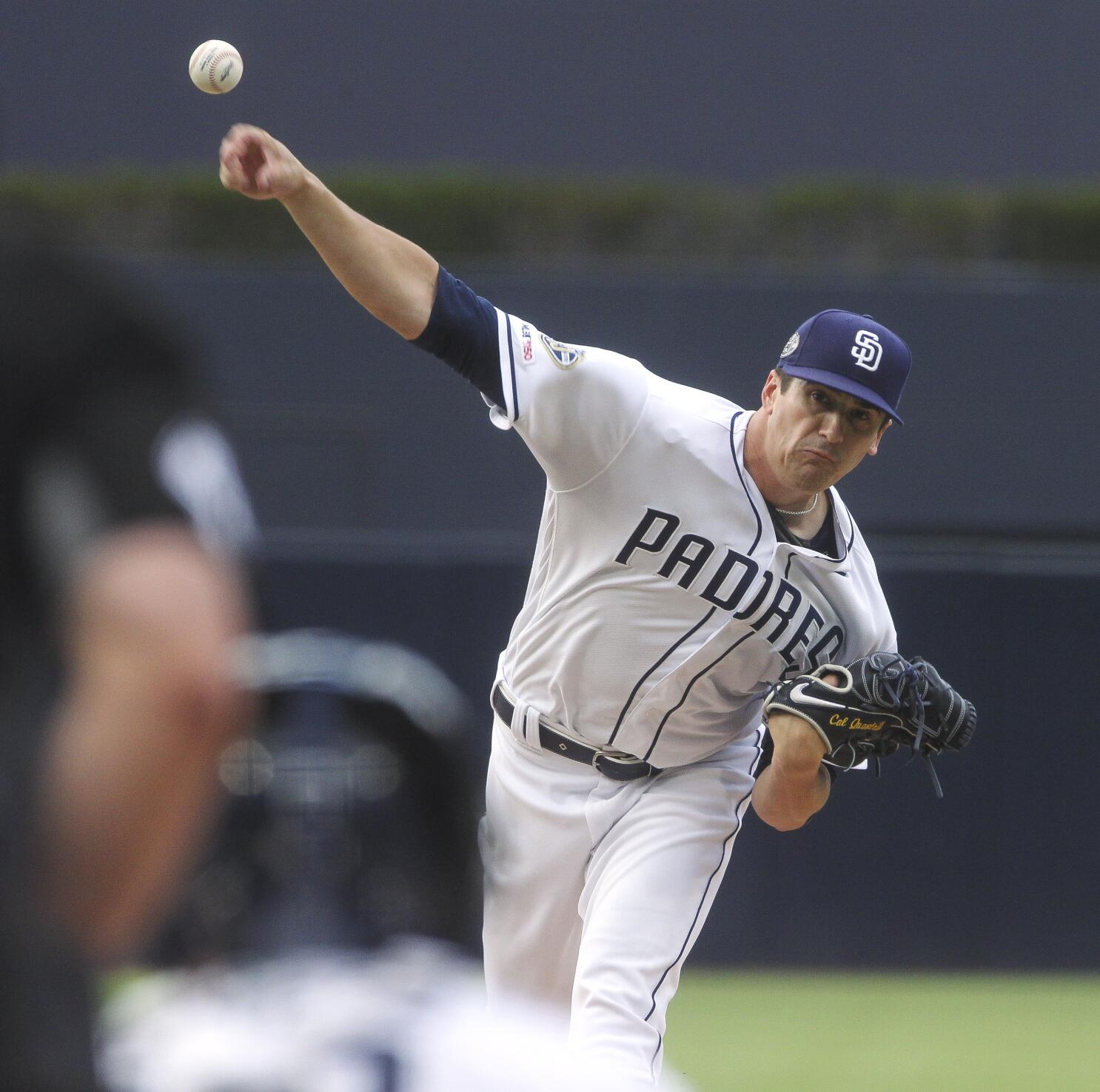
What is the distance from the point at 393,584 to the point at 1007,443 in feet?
11.8

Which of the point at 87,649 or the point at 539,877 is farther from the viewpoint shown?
the point at 539,877

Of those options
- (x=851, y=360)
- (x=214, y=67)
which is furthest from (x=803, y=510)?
(x=214, y=67)

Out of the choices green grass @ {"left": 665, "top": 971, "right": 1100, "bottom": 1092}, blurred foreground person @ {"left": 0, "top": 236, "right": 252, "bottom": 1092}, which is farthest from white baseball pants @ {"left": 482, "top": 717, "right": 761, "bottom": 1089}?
blurred foreground person @ {"left": 0, "top": 236, "right": 252, "bottom": 1092}

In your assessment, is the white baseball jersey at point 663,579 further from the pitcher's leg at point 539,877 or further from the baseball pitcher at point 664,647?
the pitcher's leg at point 539,877

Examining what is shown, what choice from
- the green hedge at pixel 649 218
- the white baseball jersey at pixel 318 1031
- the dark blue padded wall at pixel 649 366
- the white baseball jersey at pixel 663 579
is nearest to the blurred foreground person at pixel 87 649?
the white baseball jersey at pixel 318 1031

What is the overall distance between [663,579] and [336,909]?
289 centimetres

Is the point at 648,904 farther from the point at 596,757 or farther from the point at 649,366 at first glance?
the point at 649,366

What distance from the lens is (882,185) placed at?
1097 centimetres

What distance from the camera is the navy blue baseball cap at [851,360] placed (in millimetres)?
3750

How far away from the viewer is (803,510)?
388cm

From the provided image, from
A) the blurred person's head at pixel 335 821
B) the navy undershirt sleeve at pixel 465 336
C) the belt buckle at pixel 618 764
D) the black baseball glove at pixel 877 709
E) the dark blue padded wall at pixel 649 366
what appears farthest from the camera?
the dark blue padded wall at pixel 649 366

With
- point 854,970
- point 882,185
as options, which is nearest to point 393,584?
point 854,970

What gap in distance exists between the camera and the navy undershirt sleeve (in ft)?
11.2

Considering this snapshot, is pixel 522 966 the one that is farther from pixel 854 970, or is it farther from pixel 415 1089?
pixel 854 970
